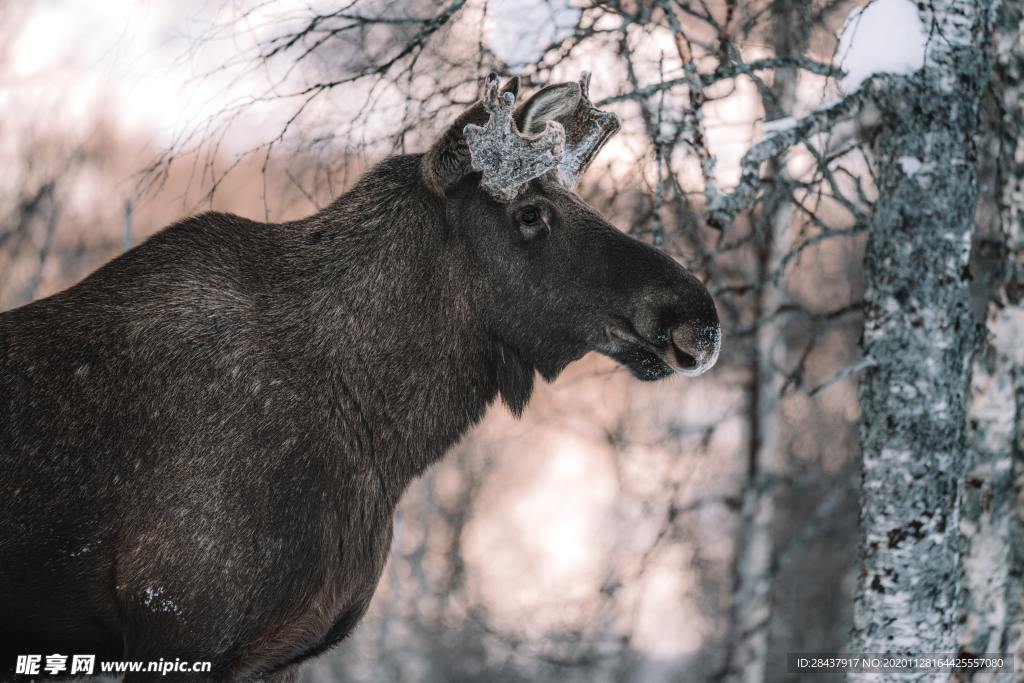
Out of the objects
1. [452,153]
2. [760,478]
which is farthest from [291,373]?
[760,478]

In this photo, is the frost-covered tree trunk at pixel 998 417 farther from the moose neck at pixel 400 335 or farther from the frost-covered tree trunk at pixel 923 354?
the moose neck at pixel 400 335

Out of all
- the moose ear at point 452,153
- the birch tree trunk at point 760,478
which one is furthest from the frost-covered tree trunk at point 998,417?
the moose ear at point 452,153

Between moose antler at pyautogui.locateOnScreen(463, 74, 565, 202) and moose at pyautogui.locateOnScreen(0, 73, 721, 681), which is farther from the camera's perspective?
moose antler at pyautogui.locateOnScreen(463, 74, 565, 202)

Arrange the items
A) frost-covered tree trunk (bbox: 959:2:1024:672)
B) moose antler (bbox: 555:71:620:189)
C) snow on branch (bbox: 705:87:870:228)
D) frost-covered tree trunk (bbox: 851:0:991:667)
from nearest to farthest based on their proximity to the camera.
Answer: moose antler (bbox: 555:71:620:189) → snow on branch (bbox: 705:87:870:228) → frost-covered tree trunk (bbox: 851:0:991:667) → frost-covered tree trunk (bbox: 959:2:1024:672)

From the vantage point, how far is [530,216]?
12.8ft

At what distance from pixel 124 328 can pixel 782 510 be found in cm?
1272

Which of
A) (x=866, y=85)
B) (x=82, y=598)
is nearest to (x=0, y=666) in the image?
(x=82, y=598)

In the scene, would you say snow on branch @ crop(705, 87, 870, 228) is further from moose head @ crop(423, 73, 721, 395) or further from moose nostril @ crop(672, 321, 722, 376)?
moose nostril @ crop(672, 321, 722, 376)

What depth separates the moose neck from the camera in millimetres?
3850

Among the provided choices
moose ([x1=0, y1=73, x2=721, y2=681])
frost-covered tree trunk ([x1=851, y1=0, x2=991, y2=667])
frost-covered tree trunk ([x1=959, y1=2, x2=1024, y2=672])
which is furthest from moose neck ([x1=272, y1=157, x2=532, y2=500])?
frost-covered tree trunk ([x1=959, y1=2, x2=1024, y2=672])

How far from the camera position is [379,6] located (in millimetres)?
4785

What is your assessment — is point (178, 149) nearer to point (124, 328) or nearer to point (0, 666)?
point (124, 328)

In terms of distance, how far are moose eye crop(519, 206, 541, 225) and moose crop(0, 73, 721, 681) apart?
1 centimetres

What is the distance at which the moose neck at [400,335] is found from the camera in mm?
3850
